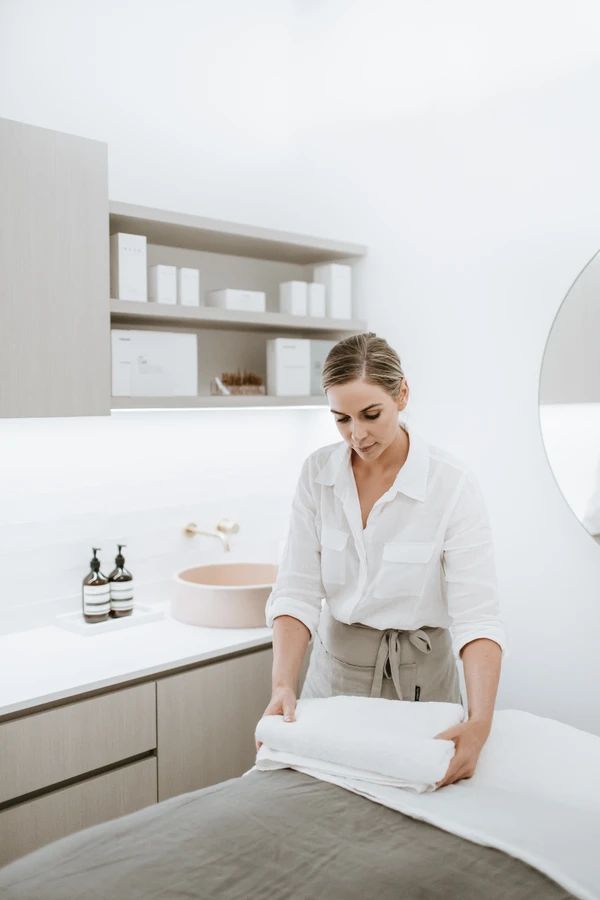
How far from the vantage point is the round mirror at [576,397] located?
2.24m

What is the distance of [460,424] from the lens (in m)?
2.72

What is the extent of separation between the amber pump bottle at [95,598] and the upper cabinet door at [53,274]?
0.56 m

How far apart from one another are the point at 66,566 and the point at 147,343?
0.76 metres

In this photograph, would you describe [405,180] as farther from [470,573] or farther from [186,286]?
[470,573]

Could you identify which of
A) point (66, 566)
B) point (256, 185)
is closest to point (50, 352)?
point (66, 566)

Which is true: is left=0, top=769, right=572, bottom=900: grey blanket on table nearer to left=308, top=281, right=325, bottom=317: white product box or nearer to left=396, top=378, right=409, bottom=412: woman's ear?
left=396, top=378, right=409, bottom=412: woman's ear

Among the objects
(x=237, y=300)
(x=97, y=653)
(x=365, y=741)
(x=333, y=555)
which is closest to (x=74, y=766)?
(x=97, y=653)

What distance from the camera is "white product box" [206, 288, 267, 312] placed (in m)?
2.69

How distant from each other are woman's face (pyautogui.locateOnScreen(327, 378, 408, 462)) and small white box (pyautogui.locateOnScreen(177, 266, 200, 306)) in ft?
3.12

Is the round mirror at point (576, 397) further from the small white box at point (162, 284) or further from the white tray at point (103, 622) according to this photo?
the white tray at point (103, 622)

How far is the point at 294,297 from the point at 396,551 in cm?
132

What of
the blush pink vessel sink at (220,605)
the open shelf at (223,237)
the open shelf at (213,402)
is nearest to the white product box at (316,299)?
the open shelf at (223,237)

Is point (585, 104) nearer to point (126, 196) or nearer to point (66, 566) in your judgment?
point (126, 196)

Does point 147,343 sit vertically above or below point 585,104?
below
